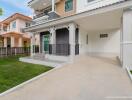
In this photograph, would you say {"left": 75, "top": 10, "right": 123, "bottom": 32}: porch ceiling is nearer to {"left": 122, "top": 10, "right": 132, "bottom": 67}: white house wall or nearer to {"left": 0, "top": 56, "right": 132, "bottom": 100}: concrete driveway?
{"left": 122, "top": 10, "right": 132, "bottom": 67}: white house wall

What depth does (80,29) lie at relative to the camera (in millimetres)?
13719

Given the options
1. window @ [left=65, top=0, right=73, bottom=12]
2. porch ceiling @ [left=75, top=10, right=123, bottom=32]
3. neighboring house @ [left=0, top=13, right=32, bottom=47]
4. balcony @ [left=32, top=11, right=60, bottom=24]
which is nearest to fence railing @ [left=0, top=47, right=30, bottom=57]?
balcony @ [left=32, top=11, right=60, bottom=24]

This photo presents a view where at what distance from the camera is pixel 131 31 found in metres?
8.20

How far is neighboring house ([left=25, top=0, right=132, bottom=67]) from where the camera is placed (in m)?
10.3

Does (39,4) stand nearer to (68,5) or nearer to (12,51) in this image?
(68,5)

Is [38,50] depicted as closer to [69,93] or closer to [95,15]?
[95,15]

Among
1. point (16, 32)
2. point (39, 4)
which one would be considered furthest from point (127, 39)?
point (16, 32)

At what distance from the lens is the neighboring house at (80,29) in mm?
10344

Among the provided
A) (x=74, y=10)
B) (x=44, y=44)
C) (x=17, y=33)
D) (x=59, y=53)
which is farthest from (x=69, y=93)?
(x=17, y=33)

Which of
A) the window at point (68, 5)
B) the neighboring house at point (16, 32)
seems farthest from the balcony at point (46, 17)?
the neighboring house at point (16, 32)

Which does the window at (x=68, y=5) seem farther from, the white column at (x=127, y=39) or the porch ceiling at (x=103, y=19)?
the white column at (x=127, y=39)

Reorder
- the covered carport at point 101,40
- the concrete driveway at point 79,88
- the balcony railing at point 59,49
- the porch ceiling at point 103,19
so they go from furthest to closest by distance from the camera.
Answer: the covered carport at point 101,40 < the balcony railing at point 59,49 < the porch ceiling at point 103,19 < the concrete driveway at point 79,88

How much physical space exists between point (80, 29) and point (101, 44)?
3.07 metres

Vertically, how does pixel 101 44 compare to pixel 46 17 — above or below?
below
